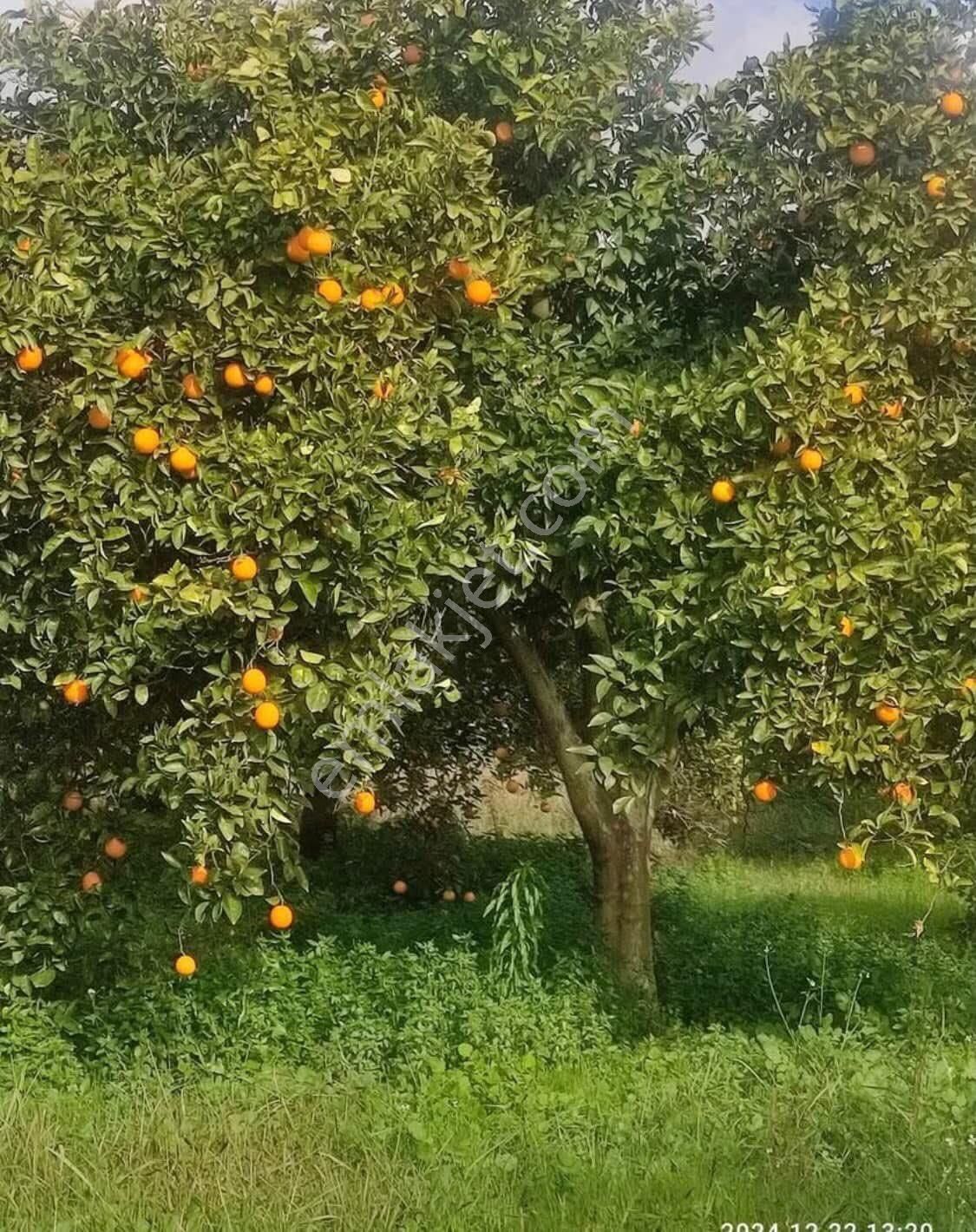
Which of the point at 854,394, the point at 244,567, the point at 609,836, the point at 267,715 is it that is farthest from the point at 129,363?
the point at 609,836

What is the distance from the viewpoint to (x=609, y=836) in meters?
5.07

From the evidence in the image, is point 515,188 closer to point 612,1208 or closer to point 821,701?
point 821,701

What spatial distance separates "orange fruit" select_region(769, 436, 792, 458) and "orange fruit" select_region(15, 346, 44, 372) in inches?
85.0

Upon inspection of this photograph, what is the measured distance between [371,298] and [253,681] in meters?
1.16

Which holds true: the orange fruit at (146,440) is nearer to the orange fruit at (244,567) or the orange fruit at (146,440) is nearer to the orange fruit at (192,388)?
the orange fruit at (192,388)

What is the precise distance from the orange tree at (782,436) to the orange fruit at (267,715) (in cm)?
60

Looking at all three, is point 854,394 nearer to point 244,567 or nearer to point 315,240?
point 315,240

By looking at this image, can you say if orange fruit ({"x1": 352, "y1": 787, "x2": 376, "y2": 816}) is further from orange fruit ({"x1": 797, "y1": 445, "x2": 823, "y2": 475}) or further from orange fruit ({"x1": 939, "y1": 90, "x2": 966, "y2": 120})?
orange fruit ({"x1": 939, "y1": 90, "x2": 966, "y2": 120})

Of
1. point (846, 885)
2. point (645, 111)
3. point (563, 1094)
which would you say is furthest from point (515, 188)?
point (846, 885)

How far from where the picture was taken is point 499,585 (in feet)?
14.2

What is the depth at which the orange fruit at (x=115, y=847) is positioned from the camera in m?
4.21

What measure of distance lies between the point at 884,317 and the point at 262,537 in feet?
6.80

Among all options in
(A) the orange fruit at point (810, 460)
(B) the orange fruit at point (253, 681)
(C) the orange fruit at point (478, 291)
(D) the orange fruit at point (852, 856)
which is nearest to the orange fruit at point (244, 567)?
(B) the orange fruit at point (253, 681)

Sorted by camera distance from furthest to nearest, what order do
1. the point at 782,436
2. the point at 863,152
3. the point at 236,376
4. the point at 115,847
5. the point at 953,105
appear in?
the point at 115,847 → the point at 863,152 → the point at 953,105 → the point at 782,436 → the point at 236,376
